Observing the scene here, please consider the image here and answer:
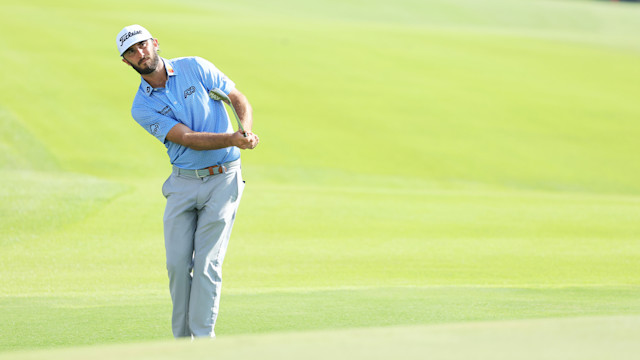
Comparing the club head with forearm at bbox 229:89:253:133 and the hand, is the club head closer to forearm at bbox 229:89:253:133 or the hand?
forearm at bbox 229:89:253:133

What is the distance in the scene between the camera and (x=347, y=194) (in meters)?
11.2

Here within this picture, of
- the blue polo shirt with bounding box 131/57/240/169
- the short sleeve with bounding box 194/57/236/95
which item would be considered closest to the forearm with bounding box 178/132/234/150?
the blue polo shirt with bounding box 131/57/240/169

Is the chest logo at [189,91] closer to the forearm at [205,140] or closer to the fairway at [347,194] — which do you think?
the forearm at [205,140]

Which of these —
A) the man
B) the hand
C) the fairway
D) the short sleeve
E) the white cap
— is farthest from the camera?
the fairway

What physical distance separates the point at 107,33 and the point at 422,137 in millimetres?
9710

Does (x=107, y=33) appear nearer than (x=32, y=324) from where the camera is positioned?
No

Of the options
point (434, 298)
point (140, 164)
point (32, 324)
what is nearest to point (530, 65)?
point (140, 164)

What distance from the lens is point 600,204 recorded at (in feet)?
36.1

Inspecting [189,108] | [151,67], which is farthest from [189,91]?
[151,67]

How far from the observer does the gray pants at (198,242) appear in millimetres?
4820

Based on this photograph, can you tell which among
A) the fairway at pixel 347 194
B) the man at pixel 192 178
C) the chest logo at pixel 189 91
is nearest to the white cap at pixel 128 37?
the man at pixel 192 178

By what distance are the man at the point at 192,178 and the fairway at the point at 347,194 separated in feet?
1.47

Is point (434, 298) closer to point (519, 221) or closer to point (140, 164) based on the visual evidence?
point (519, 221)

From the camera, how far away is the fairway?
5172mm
